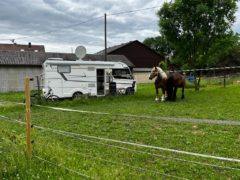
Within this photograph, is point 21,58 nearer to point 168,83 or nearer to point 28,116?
point 168,83

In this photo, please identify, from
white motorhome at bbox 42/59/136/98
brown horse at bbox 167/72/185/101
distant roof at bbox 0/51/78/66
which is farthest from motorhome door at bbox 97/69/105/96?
distant roof at bbox 0/51/78/66

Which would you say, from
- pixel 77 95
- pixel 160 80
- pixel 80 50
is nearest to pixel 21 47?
pixel 80 50

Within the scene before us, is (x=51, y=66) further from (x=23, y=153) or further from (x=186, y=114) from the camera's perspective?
(x=23, y=153)

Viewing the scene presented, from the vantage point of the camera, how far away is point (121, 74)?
66.2ft

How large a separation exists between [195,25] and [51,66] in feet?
32.7

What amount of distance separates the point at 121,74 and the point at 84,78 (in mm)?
3049

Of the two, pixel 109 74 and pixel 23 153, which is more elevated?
pixel 109 74

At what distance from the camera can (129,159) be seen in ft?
16.7

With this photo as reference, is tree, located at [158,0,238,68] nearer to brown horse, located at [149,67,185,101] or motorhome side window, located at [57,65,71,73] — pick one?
brown horse, located at [149,67,185,101]

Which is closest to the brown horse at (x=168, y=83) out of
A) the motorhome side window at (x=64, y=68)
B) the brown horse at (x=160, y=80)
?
the brown horse at (x=160, y=80)

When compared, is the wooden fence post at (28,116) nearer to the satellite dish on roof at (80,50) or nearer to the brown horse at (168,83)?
the brown horse at (168,83)

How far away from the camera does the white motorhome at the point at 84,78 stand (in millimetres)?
16859

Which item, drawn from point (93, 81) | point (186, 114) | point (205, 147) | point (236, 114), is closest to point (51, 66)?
point (93, 81)

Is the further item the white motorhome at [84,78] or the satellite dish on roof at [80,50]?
the satellite dish on roof at [80,50]
